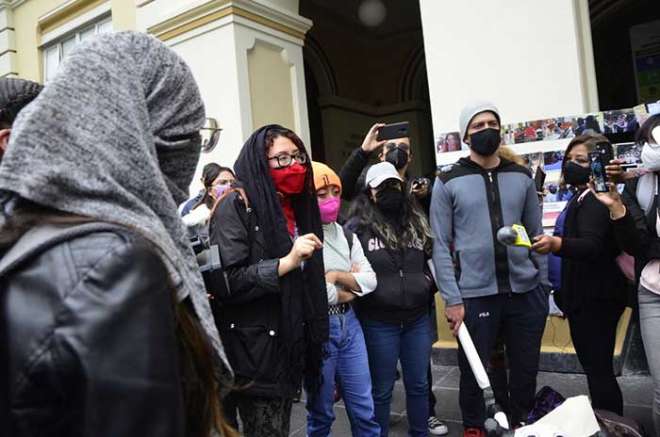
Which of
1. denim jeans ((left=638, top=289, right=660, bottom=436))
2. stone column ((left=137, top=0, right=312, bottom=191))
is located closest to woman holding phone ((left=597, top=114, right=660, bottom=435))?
denim jeans ((left=638, top=289, right=660, bottom=436))

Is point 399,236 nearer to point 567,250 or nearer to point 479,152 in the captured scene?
point 479,152

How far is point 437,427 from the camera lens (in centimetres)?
374

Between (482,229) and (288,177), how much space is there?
4.13 feet

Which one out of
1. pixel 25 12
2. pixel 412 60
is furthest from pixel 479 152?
pixel 25 12

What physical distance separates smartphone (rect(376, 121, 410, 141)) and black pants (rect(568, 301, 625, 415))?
158 centimetres

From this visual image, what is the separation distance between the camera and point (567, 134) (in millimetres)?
4340

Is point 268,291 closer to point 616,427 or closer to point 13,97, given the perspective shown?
point 13,97

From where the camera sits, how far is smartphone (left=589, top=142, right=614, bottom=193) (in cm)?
277

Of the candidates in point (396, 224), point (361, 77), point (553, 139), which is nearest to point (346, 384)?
point (396, 224)

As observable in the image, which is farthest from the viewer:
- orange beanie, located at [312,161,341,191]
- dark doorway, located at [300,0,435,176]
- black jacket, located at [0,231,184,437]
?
dark doorway, located at [300,0,435,176]

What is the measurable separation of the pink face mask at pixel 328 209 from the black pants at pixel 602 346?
148cm

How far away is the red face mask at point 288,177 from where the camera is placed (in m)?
2.50

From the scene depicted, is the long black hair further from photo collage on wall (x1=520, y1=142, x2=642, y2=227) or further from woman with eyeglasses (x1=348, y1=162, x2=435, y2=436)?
photo collage on wall (x1=520, y1=142, x2=642, y2=227)

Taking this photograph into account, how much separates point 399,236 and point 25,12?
8991mm
